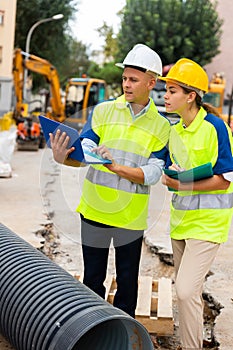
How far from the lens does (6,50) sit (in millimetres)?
30562

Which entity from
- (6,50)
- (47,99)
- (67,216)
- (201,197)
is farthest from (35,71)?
(201,197)

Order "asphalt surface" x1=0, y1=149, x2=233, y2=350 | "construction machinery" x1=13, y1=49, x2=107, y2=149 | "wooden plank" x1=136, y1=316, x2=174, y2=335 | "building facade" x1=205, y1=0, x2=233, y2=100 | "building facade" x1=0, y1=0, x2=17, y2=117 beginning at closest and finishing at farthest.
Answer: "wooden plank" x1=136, y1=316, x2=174, y2=335 → "asphalt surface" x1=0, y1=149, x2=233, y2=350 → "construction machinery" x1=13, y1=49, x2=107, y2=149 → "building facade" x1=0, y1=0, x2=17, y2=117 → "building facade" x1=205, y1=0, x2=233, y2=100

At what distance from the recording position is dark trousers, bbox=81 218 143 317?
4039 millimetres

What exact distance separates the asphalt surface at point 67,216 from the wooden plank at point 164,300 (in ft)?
1.27

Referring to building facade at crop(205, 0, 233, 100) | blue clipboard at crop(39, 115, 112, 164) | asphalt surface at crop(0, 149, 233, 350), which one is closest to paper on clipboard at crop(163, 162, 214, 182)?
blue clipboard at crop(39, 115, 112, 164)

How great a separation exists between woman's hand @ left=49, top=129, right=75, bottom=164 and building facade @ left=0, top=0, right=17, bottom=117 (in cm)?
2633

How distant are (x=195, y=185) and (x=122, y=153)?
500mm

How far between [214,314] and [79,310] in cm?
217

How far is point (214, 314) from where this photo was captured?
536 cm

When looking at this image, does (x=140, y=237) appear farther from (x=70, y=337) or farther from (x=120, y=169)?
(x=70, y=337)

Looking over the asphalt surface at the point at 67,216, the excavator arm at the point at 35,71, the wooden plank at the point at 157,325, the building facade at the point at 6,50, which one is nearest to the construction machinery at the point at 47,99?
the excavator arm at the point at 35,71

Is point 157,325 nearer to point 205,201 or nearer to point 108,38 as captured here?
point 205,201

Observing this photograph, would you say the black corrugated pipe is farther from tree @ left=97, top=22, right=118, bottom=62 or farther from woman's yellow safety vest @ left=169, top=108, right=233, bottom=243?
tree @ left=97, top=22, right=118, bottom=62

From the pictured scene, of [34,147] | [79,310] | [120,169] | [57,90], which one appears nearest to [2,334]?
[79,310]
